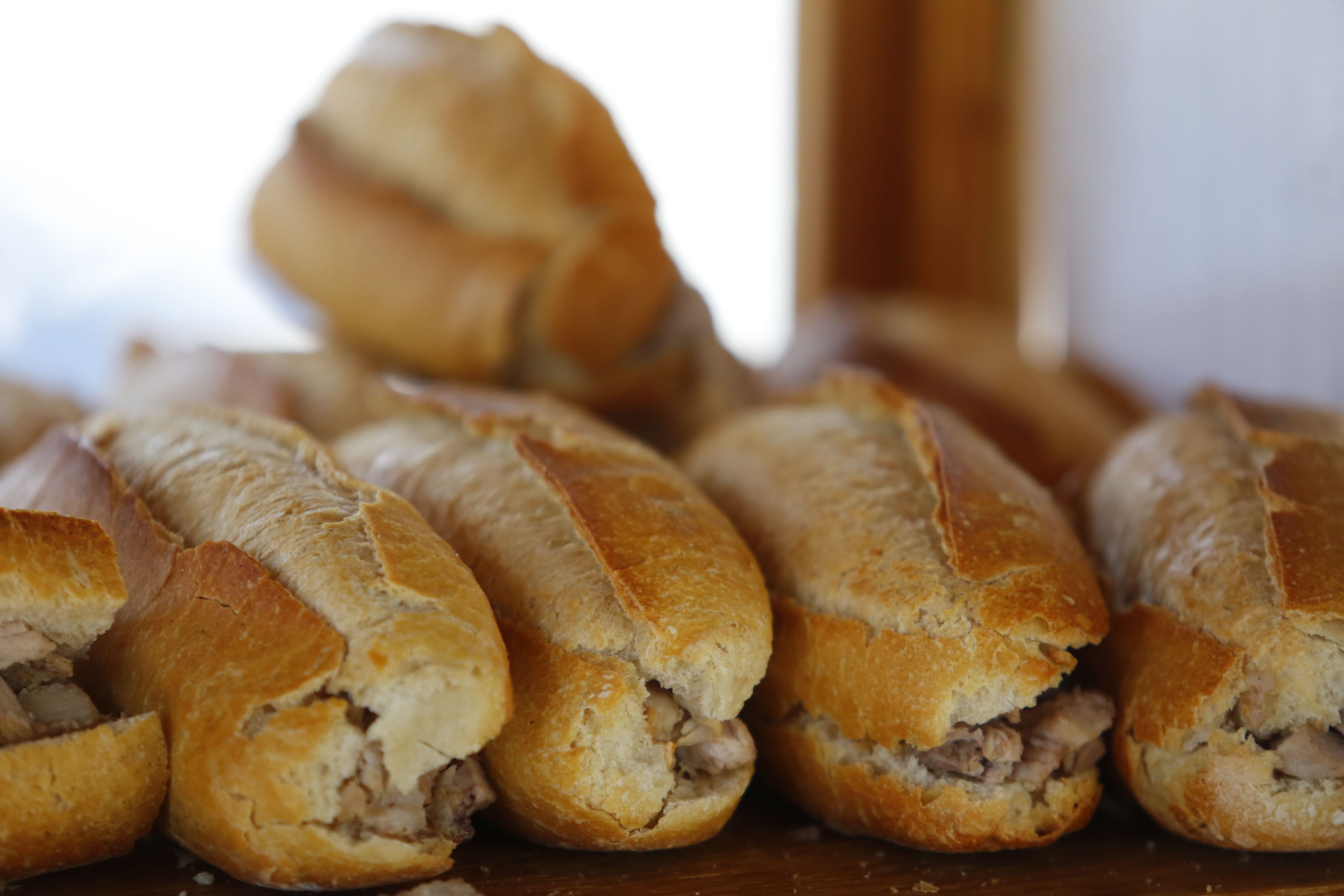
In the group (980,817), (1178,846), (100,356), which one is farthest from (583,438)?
(100,356)

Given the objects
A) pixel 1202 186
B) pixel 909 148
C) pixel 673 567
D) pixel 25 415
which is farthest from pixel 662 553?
Result: pixel 909 148

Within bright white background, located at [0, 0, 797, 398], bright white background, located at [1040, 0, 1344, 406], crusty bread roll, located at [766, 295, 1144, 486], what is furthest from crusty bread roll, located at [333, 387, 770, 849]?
bright white background, located at [1040, 0, 1344, 406]

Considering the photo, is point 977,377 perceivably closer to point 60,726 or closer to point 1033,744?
point 1033,744

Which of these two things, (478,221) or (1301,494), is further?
(478,221)

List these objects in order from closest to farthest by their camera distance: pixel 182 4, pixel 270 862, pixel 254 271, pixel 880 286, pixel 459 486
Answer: pixel 270 862
pixel 459 486
pixel 254 271
pixel 182 4
pixel 880 286

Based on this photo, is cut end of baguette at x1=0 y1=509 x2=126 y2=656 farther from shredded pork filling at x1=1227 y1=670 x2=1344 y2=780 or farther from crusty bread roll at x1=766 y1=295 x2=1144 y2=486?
crusty bread roll at x1=766 y1=295 x2=1144 y2=486

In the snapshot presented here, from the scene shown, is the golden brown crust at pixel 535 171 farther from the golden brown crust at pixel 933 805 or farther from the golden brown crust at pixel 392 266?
the golden brown crust at pixel 933 805

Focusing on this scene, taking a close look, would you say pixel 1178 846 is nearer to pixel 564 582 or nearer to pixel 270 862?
pixel 564 582
